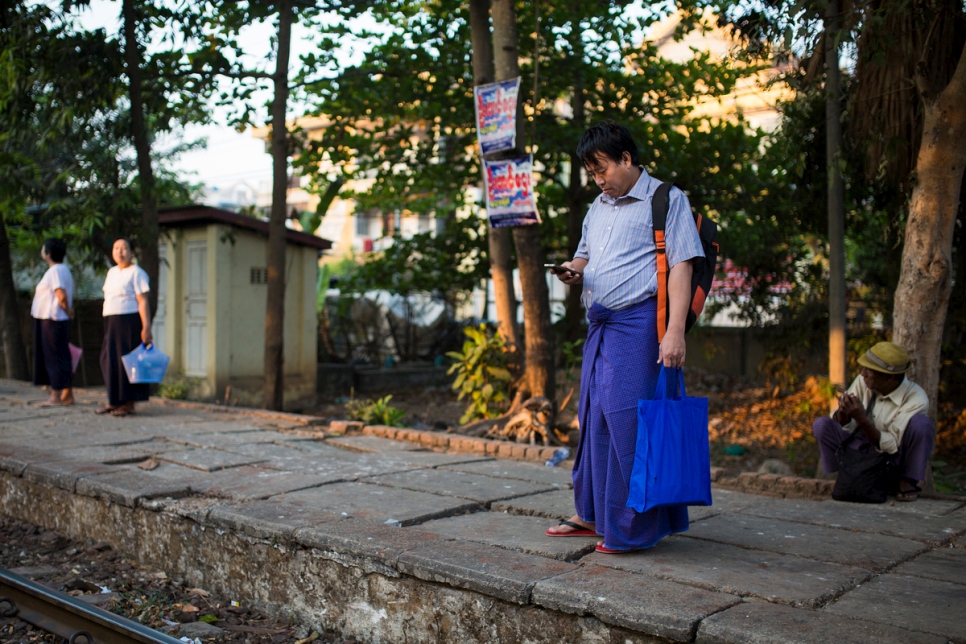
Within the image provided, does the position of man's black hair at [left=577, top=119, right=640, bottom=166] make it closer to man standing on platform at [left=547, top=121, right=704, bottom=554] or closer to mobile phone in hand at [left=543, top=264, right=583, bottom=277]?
man standing on platform at [left=547, top=121, right=704, bottom=554]

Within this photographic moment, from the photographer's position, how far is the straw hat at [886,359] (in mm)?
4578

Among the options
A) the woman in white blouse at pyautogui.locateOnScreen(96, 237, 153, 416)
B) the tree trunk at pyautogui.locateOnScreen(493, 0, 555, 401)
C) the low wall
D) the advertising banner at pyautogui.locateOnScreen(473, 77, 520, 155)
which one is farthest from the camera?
the woman in white blouse at pyautogui.locateOnScreen(96, 237, 153, 416)

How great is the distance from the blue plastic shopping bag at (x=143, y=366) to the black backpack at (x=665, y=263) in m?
5.31

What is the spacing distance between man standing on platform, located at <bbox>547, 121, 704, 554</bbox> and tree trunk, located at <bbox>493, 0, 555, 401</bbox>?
3.54 metres

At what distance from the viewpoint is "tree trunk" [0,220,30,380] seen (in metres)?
11.6

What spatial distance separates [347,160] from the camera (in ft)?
36.0

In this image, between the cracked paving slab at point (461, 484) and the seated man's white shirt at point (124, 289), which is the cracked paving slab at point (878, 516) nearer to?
the cracked paving slab at point (461, 484)

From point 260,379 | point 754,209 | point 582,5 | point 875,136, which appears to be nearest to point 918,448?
point 875,136

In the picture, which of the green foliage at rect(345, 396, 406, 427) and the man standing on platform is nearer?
the man standing on platform

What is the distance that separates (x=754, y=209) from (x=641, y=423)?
7.77 meters

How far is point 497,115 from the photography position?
705 cm

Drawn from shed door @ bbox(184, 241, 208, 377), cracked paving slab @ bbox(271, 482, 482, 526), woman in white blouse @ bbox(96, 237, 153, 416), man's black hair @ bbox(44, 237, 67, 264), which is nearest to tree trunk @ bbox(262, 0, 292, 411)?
woman in white blouse @ bbox(96, 237, 153, 416)

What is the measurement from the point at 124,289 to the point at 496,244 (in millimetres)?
3336

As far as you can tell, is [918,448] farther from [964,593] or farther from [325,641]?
[325,641]
